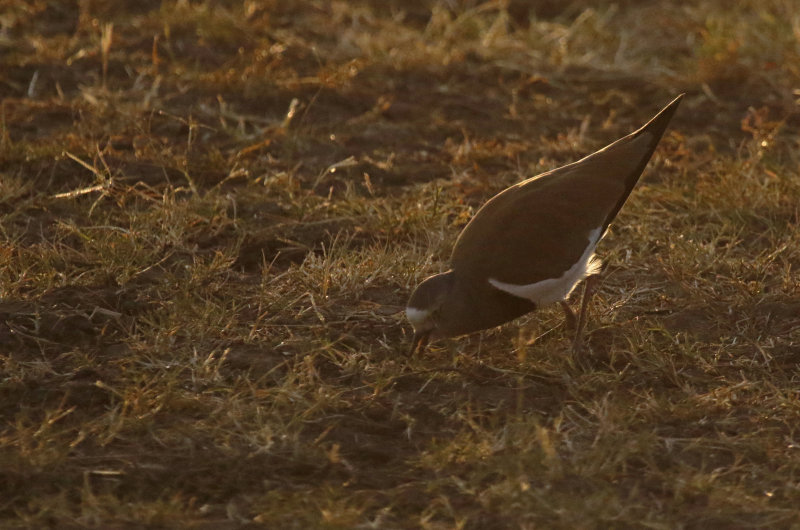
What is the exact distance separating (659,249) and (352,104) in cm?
236

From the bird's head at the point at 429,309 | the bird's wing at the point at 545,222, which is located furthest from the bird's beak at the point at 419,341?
the bird's wing at the point at 545,222

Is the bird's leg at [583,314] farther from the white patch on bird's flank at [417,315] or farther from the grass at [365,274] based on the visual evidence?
the white patch on bird's flank at [417,315]

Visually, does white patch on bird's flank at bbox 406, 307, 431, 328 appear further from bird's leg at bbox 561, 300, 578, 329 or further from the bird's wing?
bird's leg at bbox 561, 300, 578, 329

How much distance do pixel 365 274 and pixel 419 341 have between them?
666 mm

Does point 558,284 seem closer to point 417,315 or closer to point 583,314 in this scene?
point 583,314

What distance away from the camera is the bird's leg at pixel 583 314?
433cm

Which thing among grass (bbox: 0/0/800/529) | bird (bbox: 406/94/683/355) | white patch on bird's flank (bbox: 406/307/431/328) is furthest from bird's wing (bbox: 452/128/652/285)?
grass (bbox: 0/0/800/529)

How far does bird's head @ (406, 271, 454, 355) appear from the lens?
4.20 meters

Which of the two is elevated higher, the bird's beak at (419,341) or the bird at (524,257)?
the bird at (524,257)

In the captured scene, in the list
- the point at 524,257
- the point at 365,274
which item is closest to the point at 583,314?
the point at 524,257

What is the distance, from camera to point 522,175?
6031mm

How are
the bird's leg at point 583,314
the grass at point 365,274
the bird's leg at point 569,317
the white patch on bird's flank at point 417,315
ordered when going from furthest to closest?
the bird's leg at point 569,317
the bird's leg at point 583,314
the white patch on bird's flank at point 417,315
the grass at point 365,274

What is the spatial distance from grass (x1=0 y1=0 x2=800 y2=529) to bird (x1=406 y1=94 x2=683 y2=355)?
0.58 feet

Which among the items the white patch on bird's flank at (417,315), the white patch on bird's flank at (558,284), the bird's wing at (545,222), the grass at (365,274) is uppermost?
the bird's wing at (545,222)
